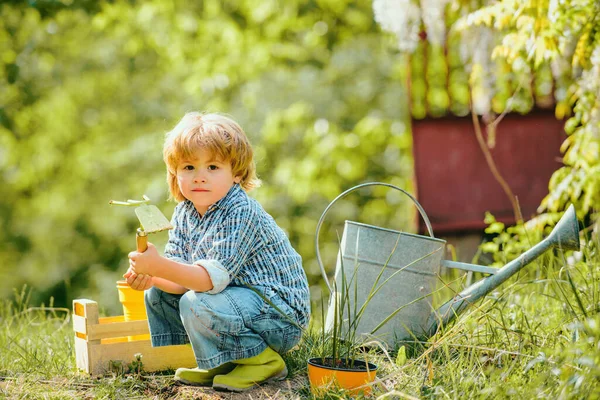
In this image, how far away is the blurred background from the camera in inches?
336

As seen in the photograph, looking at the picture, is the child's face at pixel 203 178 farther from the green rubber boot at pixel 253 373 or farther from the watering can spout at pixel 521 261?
the watering can spout at pixel 521 261

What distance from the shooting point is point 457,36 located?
561 cm

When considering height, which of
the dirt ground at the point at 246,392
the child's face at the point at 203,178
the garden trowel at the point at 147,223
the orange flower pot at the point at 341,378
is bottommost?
the dirt ground at the point at 246,392

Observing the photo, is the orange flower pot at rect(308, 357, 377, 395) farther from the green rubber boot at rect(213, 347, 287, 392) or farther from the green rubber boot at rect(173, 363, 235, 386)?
the green rubber boot at rect(173, 363, 235, 386)

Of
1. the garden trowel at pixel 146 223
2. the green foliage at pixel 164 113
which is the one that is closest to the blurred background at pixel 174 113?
the green foliage at pixel 164 113

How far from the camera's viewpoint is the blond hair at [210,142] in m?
2.31

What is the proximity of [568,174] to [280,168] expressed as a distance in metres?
4.84

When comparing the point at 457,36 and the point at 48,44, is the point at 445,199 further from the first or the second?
the point at 48,44

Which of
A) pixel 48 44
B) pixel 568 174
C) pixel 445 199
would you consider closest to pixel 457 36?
pixel 445 199

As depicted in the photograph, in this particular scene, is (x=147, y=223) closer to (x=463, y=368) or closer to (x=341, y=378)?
(x=341, y=378)

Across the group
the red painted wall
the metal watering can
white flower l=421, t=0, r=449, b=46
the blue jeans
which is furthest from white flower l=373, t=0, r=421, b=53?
the blue jeans

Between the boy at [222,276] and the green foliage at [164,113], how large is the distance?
5.73 m

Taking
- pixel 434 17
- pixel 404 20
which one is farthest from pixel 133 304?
pixel 434 17

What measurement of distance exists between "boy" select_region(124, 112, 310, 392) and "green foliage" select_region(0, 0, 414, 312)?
5.73 meters
